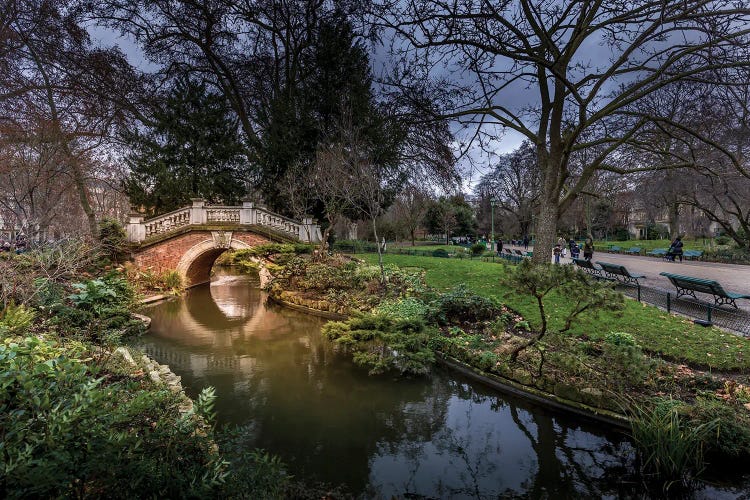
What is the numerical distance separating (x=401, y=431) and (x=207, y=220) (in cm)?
1417

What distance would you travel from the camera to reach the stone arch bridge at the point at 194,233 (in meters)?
15.8

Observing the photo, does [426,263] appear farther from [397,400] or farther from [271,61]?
[271,61]

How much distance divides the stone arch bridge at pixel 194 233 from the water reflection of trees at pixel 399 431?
26.6ft

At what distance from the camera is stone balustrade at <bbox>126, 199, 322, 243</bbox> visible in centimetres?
1586

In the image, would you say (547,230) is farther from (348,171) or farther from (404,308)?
(348,171)

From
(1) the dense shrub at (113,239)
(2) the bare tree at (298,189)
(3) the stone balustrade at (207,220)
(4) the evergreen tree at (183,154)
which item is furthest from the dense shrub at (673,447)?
(4) the evergreen tree at (183,154)

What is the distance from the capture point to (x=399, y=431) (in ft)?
17.0

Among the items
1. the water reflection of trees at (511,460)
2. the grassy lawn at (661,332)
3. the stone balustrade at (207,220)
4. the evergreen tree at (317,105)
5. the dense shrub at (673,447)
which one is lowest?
the water reflection of trees at (511,460)

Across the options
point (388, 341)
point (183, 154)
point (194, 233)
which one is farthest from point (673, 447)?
point (183, 154)

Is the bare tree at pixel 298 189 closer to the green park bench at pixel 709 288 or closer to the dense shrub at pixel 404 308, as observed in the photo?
the dense shrub at pixel 404 308

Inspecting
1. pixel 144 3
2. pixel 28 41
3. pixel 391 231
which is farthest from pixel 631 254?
pixel 28 41

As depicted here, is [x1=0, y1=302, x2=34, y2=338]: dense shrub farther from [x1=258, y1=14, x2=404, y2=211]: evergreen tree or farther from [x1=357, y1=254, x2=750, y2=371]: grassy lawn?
[x1=258, y1=14, x2=404, y2=211]: evergreen tree

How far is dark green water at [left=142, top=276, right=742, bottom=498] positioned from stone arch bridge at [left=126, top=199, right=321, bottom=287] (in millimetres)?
7969

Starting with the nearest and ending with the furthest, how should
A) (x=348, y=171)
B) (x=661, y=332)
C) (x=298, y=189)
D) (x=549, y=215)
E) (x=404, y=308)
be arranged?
(x=661, y=332), (x=404, y=308), (x=549, y=215), (x=348, y=171), (x=298, y=189)
